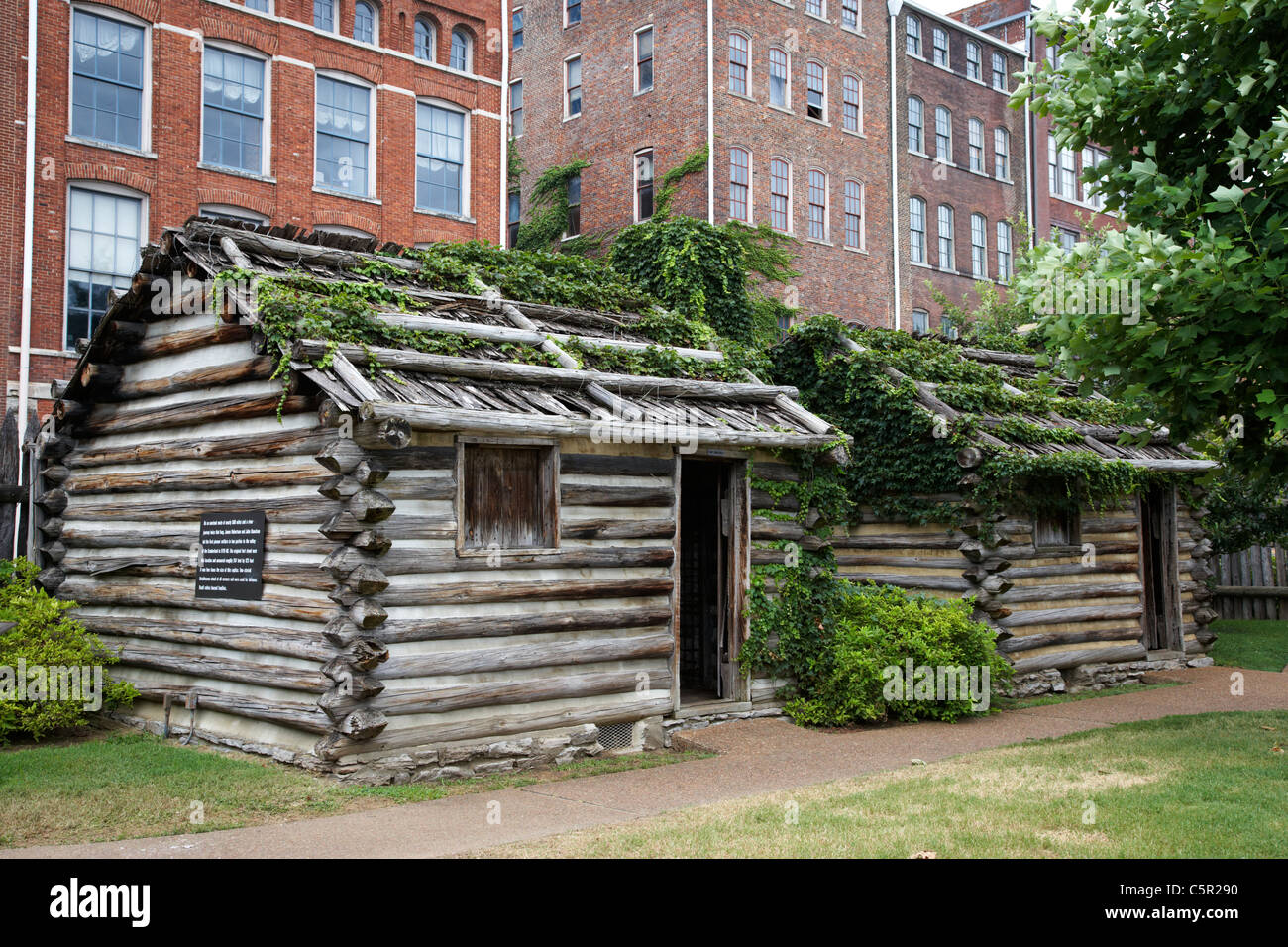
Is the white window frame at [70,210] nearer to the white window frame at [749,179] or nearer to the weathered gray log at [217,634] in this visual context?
the weathered gray log at [217,634]

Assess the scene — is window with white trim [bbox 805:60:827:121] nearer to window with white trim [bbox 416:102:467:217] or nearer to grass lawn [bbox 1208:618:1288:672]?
window with white trim [bbox 416:102:467:217]

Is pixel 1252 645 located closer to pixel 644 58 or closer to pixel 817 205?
pixel 817 205

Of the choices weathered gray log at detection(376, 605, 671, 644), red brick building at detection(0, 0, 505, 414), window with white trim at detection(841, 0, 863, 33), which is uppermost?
window with white trim at detection(841, 0, 863, 33)

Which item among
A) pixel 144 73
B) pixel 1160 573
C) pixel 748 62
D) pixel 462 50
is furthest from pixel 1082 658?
pixel 748 62

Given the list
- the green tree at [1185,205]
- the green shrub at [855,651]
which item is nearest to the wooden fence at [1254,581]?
the green shrub at [855,651]

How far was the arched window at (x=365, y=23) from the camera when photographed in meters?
26.2

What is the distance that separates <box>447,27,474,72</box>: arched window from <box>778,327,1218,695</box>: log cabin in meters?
15.3

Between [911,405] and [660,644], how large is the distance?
5.72 m

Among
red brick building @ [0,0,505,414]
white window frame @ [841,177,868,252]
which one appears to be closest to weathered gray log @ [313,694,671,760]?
red brick building @ [0,0,505,414]

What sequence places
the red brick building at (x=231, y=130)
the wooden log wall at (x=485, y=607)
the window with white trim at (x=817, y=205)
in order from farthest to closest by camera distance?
the window with white trim at (x=817, y=205)
the red brick building at (x=231, y=130)
the wooden log wall at (x=485, y=607)

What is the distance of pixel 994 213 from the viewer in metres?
41.8

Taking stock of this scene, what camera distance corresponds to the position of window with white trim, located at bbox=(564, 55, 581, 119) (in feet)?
117

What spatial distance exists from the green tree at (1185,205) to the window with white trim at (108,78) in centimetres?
1804

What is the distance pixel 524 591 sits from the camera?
10.4 meters
